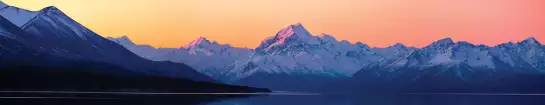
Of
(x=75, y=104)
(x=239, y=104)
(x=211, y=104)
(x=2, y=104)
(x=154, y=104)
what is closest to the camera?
(x=2, y=104)

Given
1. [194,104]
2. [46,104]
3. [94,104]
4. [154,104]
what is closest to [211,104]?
[194,104]

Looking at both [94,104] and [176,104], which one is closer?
[94,104]

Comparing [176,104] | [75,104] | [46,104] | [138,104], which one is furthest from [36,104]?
[176,104]

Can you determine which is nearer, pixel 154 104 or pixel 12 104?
pixel 12 104

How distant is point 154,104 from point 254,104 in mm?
31517

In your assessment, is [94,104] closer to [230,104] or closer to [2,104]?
[2,104]

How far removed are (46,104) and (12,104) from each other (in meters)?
5.27

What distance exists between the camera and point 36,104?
130 metres

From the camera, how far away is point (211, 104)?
16338 cm

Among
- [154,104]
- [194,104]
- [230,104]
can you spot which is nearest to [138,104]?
[154,104]

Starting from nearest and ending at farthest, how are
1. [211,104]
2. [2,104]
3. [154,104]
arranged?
1. [2,104]
2. [154,104]
3. [211,104]

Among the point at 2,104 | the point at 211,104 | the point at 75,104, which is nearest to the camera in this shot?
the point at 2,104

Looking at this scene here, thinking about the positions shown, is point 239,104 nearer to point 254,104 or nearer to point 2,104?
point 254,104

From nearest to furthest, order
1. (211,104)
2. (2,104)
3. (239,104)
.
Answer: (2,104) < (211,104) < (239,104)
